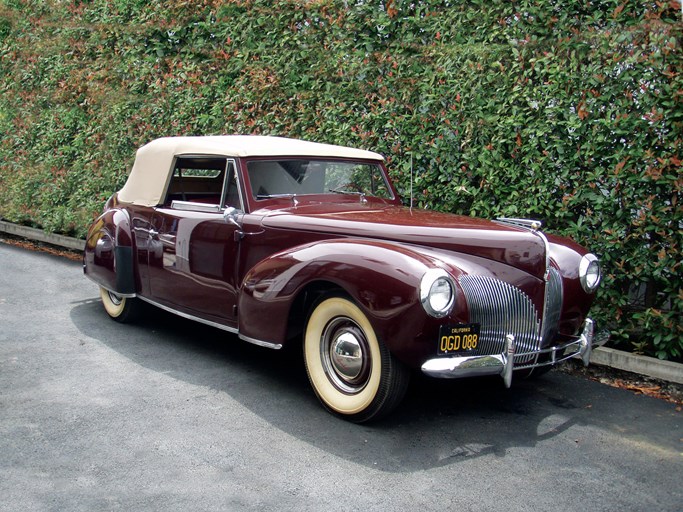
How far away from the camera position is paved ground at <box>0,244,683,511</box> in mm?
3045

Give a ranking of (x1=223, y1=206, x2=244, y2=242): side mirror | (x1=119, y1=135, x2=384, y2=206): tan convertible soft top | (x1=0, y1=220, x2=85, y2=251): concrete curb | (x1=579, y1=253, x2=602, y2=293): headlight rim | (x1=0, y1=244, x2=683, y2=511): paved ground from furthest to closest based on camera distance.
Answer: (x1=0, y1=220, x2=85, y2=251): concrete curb < (x1=119, y1=135, x2=384, y2=206): tan convertible soft top < (x1=223, y1=206, x2=244, y2=242): side mirror < (x1=579, y1=253, x2=602, y2=293): headlight rim < (x1=0, y1=244, x2=683, y2=511): paved ground

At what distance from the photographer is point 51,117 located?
1048cm

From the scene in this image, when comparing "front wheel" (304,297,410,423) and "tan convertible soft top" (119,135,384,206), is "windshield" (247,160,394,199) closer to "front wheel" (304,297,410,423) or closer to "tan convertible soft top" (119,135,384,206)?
"tan convertible soft top" (119,135,384,206)

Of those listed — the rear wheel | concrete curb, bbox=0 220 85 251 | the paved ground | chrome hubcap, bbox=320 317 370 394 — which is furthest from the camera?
concrete curb, bbox=0 220 85 251

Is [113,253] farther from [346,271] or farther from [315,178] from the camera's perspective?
[346,271]

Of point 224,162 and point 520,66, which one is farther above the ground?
point 520,66

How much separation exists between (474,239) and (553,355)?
79cm

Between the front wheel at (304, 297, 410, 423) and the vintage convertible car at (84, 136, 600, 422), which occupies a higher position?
the vintage convertible car at (84, 136, 600, 422)

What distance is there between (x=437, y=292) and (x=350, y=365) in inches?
28.8

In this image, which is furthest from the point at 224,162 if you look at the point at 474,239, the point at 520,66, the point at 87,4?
the point at 87,4

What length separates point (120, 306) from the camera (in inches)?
236

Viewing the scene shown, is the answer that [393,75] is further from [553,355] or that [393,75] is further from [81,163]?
[81,163]

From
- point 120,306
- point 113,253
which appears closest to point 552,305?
point 113,253

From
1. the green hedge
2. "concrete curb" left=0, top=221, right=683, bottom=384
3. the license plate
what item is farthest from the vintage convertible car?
the green hedge
